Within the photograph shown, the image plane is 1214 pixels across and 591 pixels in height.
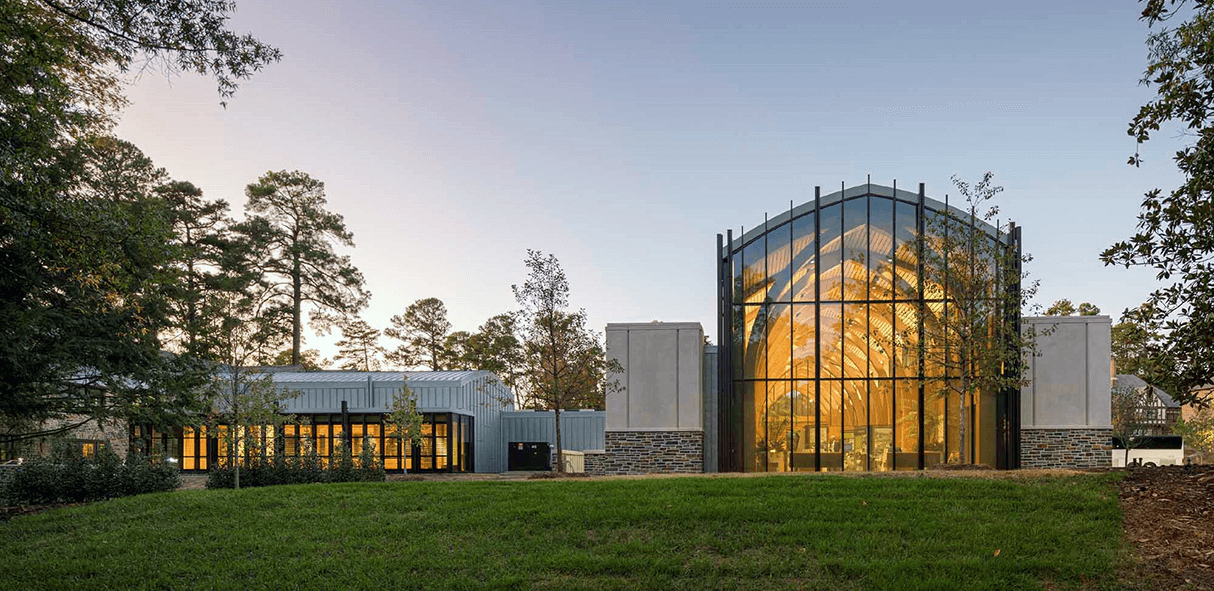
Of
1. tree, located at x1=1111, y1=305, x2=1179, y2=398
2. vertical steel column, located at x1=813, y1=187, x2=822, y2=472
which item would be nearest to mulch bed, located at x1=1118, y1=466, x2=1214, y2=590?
tree, located at x1=1111, y1=305, x2=1179, y2=398

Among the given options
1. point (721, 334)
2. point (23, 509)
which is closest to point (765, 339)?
point (721, 334)

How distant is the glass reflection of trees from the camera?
2072 centimetres

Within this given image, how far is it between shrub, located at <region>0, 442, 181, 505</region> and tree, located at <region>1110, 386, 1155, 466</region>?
31.3 m

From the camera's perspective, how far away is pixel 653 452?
2108 cm

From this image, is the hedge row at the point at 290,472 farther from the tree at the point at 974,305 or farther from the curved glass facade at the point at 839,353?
the tree at the point at 974,305

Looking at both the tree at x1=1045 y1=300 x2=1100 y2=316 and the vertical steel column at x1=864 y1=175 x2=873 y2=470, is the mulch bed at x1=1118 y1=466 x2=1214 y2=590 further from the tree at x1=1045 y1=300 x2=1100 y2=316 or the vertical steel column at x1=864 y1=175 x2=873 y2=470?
the tree at x1=1045 y1=300 x2=1100 y2=316

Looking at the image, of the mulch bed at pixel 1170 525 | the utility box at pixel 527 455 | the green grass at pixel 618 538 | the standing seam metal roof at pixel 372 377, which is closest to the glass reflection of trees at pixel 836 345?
the green grass at pixel 618 538

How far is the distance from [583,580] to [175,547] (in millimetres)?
5805

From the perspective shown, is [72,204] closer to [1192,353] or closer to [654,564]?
[654,564]

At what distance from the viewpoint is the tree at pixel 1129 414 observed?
3048cm

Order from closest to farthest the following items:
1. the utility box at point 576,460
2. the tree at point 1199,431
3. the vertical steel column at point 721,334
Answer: the vertical steel column at point 721,334, the utility box at point 576,460, the tree at point 1199,431

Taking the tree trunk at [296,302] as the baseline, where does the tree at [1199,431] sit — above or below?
below

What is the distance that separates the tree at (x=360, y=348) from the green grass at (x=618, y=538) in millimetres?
35560

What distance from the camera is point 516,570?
901 centimetres
